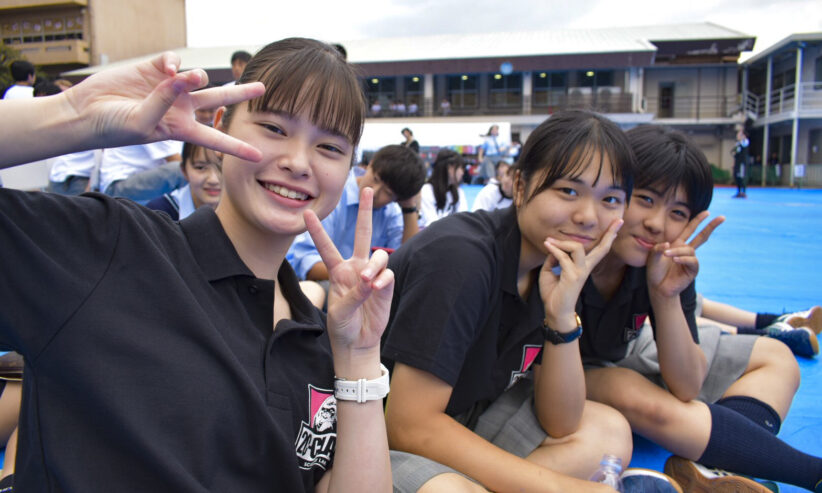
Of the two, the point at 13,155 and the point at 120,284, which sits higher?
the point at 13,155

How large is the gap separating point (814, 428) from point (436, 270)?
179cm

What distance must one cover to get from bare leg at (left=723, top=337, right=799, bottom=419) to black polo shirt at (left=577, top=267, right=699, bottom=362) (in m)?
0.33

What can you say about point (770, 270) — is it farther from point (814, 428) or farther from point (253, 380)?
point (253, 380)

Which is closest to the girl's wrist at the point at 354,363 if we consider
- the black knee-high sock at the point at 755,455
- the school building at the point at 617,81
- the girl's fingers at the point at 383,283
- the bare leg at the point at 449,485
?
the girl's fingers at the point at 383,283

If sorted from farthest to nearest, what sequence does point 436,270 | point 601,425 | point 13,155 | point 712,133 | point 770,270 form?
point 712,133 < point 770,270 < point 601,425 < point 436,270 < point 13,155

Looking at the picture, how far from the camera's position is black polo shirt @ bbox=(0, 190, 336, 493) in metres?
0.75

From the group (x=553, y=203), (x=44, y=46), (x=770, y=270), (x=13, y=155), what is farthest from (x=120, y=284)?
(x=44, y=46)

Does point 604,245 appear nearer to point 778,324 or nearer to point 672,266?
point 672,266

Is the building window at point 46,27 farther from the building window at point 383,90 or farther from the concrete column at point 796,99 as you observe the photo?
the concrete column at point 796,99

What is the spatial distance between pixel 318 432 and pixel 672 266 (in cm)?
140

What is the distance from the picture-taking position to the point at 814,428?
2143 millimetres

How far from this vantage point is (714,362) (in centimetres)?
224

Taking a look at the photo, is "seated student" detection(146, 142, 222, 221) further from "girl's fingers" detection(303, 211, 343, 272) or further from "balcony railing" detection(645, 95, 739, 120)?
"balcony railing" detection(645, 95, 739, 120)

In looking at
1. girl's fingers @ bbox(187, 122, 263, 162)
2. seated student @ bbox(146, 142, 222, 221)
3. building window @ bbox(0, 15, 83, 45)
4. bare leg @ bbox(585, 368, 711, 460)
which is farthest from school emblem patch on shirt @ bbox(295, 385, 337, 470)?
building window @ bbox(0, 15, 83, 45)
